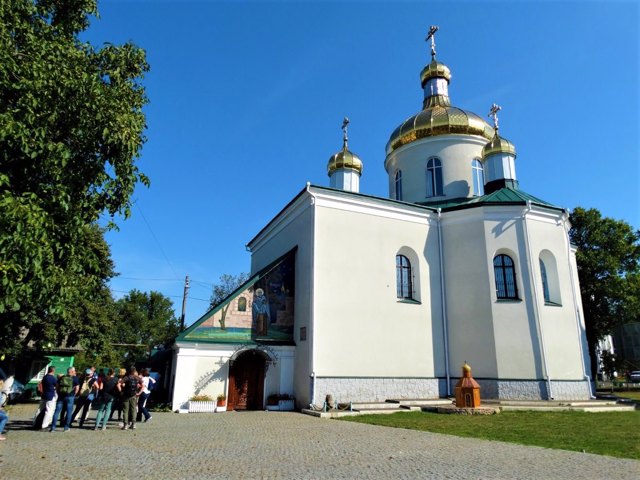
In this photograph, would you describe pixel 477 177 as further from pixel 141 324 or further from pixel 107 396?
pixel 141 324

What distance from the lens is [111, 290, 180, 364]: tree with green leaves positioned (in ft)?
196

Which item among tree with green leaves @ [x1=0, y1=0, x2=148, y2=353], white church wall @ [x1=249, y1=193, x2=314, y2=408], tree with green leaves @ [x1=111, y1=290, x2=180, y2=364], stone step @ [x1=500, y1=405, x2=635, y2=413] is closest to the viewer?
tree with green leaves @ [x1=0, y1=0, x2=148, y2=353]

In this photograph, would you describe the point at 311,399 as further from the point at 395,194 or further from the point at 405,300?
the point at 395,194

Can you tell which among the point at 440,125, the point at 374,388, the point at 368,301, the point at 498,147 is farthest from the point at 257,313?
the point at 498,147

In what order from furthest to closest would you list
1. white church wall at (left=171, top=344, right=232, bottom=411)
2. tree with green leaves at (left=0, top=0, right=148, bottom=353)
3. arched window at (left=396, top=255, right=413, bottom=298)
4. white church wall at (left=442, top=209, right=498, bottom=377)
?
arched window at (left=396, top=255, right=413, bottom=298) < white church wall at (left=442, top=209, right=498, bottom=377) < white church wall at (left=171, top=344, right=232, bottom=411) < tree with green leaves at (left=0, top=0, right=148, bottom=353)

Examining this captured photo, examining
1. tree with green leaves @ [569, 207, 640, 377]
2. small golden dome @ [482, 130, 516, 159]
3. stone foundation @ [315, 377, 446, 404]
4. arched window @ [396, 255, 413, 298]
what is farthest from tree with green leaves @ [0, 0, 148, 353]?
tree with green leaves @ [569, 207, 640, 377]

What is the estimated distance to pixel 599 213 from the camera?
2966cm

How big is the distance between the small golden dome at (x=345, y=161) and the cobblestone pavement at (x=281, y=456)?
49.7 feet

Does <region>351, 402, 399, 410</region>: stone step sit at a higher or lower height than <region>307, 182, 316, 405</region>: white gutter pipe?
lower

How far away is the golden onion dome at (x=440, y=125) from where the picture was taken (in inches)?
918

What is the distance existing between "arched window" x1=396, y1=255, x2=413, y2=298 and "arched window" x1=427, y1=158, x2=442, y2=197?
517 cm

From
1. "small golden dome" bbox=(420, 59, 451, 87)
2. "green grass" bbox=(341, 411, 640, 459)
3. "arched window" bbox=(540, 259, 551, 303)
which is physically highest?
"small golden dome" bbox=(420, 59, 451, 87)

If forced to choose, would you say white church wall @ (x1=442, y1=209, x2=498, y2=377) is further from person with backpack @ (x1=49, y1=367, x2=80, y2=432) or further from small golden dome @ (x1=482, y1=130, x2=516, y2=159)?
person with backpack @ (x1=49, y1=367, x2=80, y2=432)

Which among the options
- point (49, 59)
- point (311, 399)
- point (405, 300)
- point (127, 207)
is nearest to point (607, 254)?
point (405, 300)
